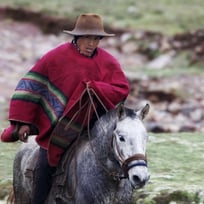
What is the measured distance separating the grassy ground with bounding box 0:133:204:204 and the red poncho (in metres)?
1.87

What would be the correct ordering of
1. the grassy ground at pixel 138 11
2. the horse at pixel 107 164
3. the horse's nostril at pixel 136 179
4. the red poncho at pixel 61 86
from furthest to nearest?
the grassy ground at pixel 138 11, the red poncho at pixel 61 86, the horse at pixel 107 164, the horse's nostril at pixel 136 179

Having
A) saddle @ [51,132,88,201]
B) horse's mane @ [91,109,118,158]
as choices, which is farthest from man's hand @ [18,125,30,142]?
horse's mane @ [91,109,118,158]

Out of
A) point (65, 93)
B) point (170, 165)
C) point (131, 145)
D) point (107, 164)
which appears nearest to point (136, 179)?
point (131, 145)

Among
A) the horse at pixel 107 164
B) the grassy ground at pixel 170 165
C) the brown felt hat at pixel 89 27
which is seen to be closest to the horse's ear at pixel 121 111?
the horse at pixel 107 164

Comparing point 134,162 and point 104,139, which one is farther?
point 104,139

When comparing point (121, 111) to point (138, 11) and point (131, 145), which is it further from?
point (138, 11)

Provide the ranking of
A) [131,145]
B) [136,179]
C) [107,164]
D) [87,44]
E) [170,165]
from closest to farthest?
[136,179] < [131,145] < [107,164] < [87,44] < [170,165]

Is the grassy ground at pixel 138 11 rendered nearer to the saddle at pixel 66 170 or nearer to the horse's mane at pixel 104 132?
the saddle at pixel 66 170

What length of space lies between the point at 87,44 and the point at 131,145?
99 cm

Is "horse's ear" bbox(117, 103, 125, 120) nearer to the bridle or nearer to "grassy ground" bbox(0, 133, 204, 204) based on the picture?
the bridle

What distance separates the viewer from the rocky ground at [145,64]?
2114 centimetres

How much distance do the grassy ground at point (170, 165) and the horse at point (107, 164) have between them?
5.75ft

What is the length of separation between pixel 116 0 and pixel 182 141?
82.6 ft

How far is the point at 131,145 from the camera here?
5.95 metres
